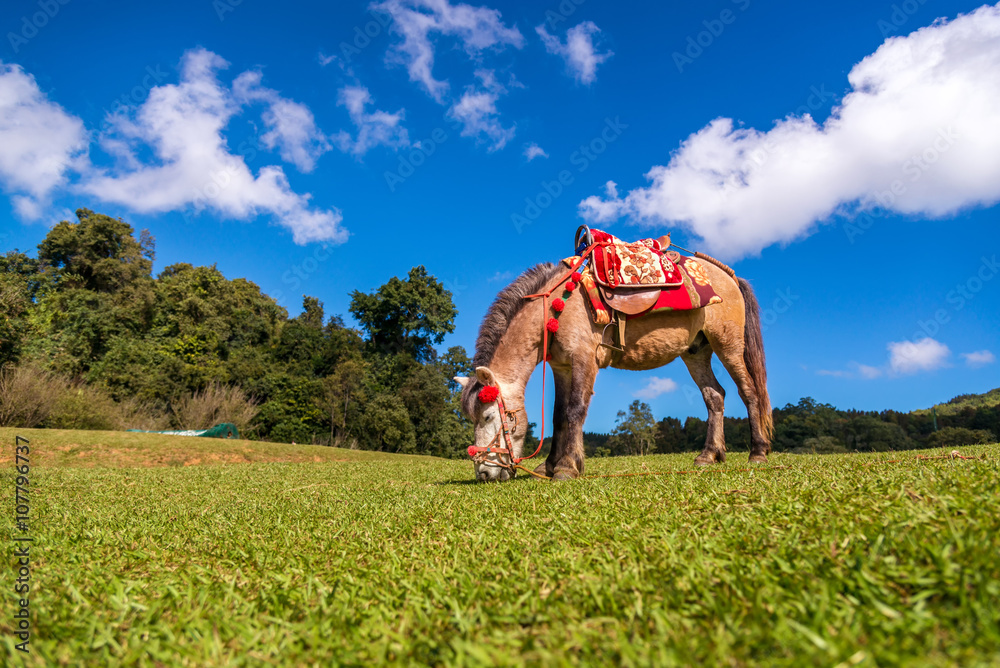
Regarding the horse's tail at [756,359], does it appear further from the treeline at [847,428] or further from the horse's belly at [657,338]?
the treeline at [847,428]

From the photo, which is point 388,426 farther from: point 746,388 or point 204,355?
point 746,388

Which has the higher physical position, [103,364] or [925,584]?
[103,364]

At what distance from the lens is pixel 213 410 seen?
1109 inches

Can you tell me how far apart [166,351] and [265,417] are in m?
8.38

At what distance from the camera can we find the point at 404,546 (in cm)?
226

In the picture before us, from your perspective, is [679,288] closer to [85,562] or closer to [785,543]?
[785,543]

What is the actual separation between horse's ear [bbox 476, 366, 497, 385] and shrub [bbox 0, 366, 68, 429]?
2387 cm

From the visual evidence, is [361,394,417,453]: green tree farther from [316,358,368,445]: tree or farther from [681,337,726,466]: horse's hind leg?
[681,337,726,466]: horse's hind leg

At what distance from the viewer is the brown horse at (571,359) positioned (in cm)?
490

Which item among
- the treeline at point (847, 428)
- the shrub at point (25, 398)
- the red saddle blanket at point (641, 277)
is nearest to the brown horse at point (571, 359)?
the red saddle blanket at point (641, 277)

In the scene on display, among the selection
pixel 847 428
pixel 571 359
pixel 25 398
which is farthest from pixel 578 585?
pixel 25 398

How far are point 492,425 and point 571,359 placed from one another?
41.8 inches

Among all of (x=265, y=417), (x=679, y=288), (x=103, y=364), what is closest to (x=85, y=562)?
(x=679, y=288)

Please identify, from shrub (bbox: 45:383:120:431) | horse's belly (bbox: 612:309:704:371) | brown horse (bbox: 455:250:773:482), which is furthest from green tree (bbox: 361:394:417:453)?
horse's belly (bbox: 612:309:704:371)
